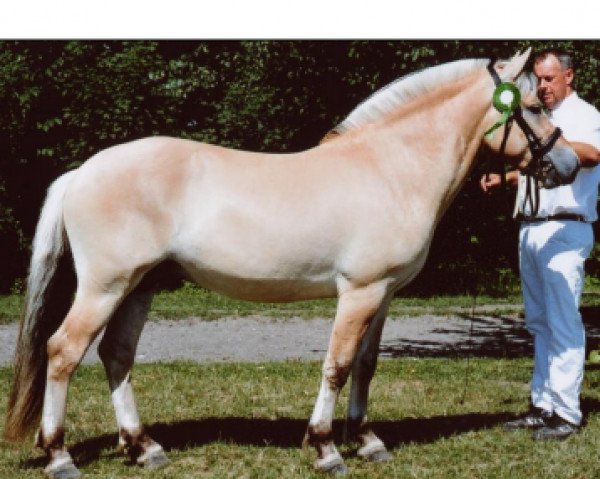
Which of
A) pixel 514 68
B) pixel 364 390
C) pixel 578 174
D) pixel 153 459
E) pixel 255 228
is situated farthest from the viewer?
pixel 578 174

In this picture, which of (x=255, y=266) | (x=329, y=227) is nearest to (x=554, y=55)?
(x=329, y=227)

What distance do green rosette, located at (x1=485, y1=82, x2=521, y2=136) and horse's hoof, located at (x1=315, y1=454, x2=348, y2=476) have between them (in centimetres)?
248

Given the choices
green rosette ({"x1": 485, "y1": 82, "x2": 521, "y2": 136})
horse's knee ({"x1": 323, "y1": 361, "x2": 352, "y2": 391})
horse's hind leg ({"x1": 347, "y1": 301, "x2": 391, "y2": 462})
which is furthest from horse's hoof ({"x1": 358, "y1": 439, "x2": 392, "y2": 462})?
green rosette ({"x1": 485, "y1": 82, "x2": 521, "y2": 136})

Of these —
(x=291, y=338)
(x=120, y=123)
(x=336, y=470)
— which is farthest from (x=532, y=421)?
(x=120, y=123)

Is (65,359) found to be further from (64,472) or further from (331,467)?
(331,467)

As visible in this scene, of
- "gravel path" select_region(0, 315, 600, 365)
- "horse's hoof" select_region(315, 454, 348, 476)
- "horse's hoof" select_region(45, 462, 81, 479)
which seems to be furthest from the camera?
"gravel path" select_region(0, 315, 600, 365)

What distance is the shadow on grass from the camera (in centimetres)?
592

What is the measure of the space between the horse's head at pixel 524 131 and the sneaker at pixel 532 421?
1.93 m

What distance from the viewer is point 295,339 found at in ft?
43.3

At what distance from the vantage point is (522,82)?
18.2ft

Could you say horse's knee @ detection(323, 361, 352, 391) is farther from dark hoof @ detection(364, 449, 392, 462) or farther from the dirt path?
the dirt path

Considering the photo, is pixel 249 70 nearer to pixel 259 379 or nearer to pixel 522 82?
pixel 259 379

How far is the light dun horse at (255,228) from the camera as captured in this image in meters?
5.16

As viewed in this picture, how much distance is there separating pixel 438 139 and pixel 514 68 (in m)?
0.69
